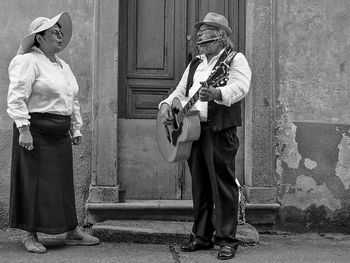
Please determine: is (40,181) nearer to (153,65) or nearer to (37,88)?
(37,88)

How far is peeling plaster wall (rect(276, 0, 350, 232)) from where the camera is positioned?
5.72 metres

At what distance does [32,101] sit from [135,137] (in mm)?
1391

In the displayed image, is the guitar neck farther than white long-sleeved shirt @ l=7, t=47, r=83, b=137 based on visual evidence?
No

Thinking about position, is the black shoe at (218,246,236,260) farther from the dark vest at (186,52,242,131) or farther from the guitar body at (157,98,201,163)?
the dark vest at (186,52,242,131)

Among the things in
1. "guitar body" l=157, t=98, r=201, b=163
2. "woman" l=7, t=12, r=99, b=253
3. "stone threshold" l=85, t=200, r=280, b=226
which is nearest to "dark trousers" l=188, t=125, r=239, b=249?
"guitar body" l=157, t=98, r=201, b=163

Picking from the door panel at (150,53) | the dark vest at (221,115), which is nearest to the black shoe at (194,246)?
the dark vest at (221,115)

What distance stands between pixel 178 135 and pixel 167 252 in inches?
38.3

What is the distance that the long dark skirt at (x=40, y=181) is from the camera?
4.74 metres

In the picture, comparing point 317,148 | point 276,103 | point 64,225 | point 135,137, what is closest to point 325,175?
point 317,148

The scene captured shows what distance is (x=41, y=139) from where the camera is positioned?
4766 mm

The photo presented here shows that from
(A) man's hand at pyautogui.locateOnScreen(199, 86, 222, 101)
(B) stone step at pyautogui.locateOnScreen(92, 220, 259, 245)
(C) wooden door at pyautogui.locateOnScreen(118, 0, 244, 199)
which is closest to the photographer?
(A) man's hand at pyautogui.locateOnScreen(199, 86, 222, 101)

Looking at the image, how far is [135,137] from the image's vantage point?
19.3 feet

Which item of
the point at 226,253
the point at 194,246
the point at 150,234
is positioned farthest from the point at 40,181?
the point at 226,253

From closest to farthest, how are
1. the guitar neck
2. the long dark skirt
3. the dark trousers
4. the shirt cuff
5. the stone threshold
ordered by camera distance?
the guitar neck → the shirt cuff → the dark trousers → the long dark skirt → the stone threshold
